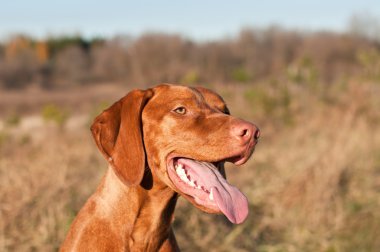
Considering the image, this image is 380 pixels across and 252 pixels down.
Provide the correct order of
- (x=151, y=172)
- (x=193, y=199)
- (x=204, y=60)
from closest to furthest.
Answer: (x=193, y=199) → (x=151, y=172) → (x=204, y=60)

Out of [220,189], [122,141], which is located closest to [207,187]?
[220,189]

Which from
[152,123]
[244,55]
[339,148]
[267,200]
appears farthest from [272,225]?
[244,55]

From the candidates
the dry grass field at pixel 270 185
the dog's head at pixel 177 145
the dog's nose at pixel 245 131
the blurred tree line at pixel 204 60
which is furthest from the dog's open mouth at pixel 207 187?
the blurred tree line at pixel 204 60

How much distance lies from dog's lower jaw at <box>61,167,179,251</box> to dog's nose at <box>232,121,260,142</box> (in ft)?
2.03

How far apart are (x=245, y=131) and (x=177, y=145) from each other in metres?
0.45

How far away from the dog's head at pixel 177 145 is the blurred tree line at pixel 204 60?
385 inches

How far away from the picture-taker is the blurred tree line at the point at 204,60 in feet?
63.1

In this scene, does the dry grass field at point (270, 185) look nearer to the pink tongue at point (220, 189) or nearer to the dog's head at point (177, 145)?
the dog's head at point (177, 145)

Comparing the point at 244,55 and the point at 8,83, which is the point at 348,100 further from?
the point at 8,83

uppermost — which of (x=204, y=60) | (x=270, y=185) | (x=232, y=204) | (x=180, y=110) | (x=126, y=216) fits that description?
(x=180, y=110)

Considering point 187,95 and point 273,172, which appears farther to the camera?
point 273,172

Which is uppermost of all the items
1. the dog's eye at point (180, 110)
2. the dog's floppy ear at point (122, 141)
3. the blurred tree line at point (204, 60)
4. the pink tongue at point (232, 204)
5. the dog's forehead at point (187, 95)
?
the dog's forehead at point (187, 95)

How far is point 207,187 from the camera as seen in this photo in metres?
3.43

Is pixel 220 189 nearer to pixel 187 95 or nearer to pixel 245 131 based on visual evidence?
pixel 245 131
